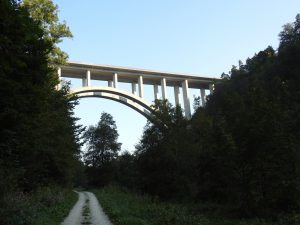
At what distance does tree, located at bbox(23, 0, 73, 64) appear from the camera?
25.3m

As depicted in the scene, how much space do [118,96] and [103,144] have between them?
806 inches

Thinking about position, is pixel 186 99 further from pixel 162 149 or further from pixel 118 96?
pixel 162 149

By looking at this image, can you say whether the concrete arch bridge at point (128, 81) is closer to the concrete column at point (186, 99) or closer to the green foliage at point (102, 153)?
the concrete column at point (186, 99)

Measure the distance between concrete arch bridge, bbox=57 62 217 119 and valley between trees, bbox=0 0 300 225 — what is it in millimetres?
8517

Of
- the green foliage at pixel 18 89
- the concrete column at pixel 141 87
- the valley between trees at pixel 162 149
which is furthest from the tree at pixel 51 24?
the concrete column at pixel 141 87

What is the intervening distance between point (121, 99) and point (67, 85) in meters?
19.6

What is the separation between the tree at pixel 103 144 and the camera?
69.5 metres

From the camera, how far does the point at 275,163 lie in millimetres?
20547

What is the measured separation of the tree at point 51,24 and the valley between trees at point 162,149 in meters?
0.06

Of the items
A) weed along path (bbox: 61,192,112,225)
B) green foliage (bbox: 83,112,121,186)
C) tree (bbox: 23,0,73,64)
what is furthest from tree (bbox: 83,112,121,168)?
weed along path (bbox: 61,192,112,225)

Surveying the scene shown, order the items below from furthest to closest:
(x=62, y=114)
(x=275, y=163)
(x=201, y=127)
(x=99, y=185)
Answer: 1. (x=99, y=185)
2. (x=201, y=127)
3. (x=62, y=114)
4. (x=275, y=163)

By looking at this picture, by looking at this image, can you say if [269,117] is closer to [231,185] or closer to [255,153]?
[255,153]

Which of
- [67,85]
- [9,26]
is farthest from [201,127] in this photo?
[9,26]

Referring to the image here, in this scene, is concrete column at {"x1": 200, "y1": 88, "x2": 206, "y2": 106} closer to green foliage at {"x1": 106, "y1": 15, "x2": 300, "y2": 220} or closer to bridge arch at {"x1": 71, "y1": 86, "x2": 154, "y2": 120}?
bridge arch at {"x1": 71, "y1": 86, "x2": 154, "y2": 120}
